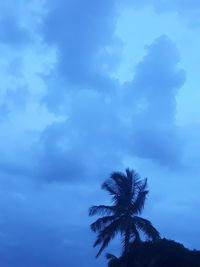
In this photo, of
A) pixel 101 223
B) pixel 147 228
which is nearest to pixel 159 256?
pixel 147 228

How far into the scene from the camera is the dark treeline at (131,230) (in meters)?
37.8

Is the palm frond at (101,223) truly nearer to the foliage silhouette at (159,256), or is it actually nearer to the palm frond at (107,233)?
the palm frond at (107,233)

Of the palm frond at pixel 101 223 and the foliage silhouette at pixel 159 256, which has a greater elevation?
the palm frond at pixel 101 223

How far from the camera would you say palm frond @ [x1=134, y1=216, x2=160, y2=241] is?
43188 millimetres

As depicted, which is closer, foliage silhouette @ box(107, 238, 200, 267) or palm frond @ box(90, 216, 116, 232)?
foliage silhouette @ box(107, 238, 200, 267)

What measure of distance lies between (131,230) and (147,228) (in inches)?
50.0

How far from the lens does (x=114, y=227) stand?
4341 cm

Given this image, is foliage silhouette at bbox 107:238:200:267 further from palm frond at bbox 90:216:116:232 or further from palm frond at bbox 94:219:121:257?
palm frond at bbox 90:216:116:232

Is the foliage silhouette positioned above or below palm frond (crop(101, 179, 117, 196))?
below

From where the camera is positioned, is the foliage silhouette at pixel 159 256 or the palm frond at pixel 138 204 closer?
the foliage silhouette at pixel 159 256

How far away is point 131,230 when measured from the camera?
43.3m

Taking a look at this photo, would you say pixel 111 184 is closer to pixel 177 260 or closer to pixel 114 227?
pixel 114 227

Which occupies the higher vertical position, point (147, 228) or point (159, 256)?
point (147, 228)

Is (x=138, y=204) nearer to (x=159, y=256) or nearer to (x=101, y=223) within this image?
(x=101, y=223)
